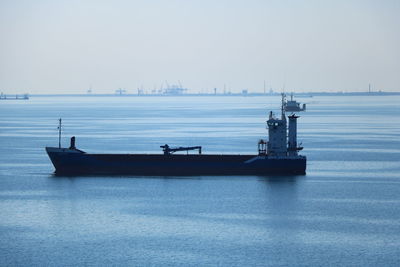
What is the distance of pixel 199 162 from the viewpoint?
78000mm

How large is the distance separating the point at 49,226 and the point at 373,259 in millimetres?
22680

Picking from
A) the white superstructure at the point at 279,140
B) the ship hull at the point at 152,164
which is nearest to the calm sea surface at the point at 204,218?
the ship hull at the point at 152,164

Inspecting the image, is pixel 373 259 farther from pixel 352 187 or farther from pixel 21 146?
pixel 21 146

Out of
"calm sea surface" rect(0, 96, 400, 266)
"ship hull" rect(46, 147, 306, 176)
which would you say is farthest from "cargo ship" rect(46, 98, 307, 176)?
"calm sea surface" rect(0, 96, 400, 266)

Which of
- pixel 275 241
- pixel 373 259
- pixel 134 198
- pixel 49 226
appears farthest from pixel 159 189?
pixel 373 259

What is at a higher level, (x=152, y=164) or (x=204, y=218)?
(x=152, y=164)

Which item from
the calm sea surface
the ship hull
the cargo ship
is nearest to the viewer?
the calm sea surface

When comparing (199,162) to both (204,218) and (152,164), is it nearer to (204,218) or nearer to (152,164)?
(152,164)

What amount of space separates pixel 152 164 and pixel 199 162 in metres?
5.04

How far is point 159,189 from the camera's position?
226ft

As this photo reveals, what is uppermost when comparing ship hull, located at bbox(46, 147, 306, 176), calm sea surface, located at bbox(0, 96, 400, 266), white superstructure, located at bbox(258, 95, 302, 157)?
white superstructure, located at bbox(258, 95, 302, 157)

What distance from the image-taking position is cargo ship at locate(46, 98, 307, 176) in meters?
76.4

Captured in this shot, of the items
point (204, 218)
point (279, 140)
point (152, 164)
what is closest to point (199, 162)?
point (152, 164)

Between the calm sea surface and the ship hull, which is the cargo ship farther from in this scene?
the calm sea surface
